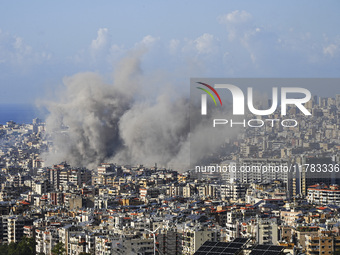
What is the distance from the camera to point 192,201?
2128cm

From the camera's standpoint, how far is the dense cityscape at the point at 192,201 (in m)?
13.2

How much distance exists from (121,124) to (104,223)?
54.3ft

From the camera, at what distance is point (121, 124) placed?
1282 inches

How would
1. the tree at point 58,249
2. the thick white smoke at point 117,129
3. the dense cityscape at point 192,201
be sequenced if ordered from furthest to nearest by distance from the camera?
the thick white smoke at point 117,129 < the tree at point 58,249 < the dense cityscape at point 192,201

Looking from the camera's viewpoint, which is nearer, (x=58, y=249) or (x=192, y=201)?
(x=58, y=249)

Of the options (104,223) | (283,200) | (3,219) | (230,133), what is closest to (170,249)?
(104,223)

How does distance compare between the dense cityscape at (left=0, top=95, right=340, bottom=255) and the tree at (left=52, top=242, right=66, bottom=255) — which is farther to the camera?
the tree at (left=52, top=242, right=66, bottom=255)

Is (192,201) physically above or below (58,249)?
above

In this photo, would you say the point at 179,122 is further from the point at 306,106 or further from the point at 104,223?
the point at 104,223

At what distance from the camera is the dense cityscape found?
43.2 feet

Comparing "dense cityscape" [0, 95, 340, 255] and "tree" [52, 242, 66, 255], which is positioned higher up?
"dense cityscape" [0, 95, 340, 255]

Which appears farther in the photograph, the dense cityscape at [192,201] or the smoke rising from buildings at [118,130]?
the smoke rising from buildings at [118,130]

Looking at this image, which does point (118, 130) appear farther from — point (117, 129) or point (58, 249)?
point (58, 249)

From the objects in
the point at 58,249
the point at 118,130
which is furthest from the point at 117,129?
the point at 58,249
